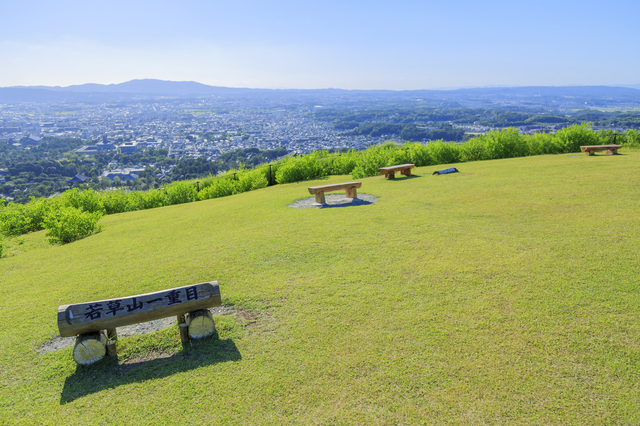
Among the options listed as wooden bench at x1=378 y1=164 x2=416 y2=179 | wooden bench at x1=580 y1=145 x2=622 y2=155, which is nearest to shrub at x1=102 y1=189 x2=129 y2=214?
wooden bench at x1=378 y1=164 x2=416 y2=179

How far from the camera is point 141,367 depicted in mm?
4262

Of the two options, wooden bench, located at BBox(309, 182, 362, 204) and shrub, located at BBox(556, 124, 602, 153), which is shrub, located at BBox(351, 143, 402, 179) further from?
shrub, located at BBox(556, 124, 602, 153)

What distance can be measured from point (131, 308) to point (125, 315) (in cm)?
10

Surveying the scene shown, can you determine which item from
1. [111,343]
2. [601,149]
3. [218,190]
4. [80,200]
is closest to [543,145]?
[601,149]

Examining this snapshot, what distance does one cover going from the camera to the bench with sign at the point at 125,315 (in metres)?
4.12

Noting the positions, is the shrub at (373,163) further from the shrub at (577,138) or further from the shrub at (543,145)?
the shrub at (577,138)

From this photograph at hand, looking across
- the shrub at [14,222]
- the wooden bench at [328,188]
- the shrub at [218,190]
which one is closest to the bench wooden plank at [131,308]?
the wooden bench at [328,188]

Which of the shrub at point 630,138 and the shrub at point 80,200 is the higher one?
the shrub at point 630,138

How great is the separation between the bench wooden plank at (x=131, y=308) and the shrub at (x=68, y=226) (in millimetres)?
8567

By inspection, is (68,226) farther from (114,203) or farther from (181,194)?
(181,194)

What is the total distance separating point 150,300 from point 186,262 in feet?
10.4

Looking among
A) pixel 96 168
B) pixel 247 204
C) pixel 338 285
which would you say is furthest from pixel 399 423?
pixel 96 168

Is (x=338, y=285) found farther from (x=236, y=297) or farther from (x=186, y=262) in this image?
(x=186, y=262)

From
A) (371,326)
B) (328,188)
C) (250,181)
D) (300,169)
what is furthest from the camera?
(300,169)
